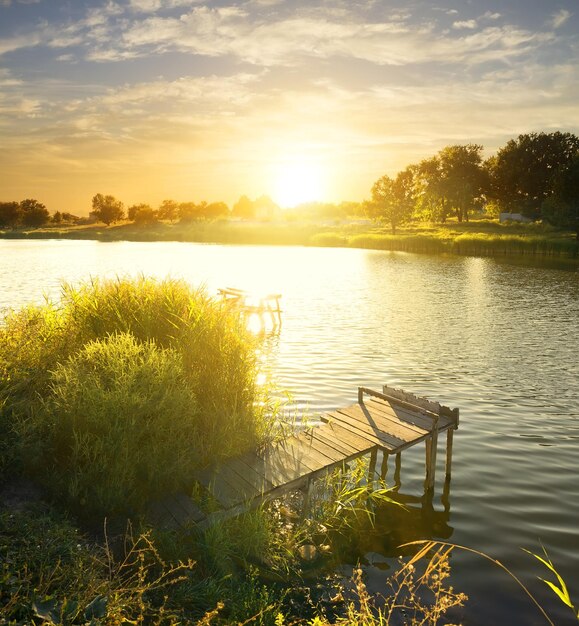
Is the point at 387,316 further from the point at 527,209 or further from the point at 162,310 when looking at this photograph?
the point at 527,209

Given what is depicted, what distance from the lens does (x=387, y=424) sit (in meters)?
10.4

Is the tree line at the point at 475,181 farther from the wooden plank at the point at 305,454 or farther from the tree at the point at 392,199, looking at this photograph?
the wooden plank at the point at 305,454

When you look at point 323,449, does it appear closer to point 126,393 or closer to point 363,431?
point 363,431

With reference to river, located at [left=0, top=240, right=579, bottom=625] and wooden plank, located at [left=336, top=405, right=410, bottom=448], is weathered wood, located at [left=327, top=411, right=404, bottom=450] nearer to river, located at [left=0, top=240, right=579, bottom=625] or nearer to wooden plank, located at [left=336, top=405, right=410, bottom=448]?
wooden plank, located at [left=336, top=405, right=410, bottom=448]

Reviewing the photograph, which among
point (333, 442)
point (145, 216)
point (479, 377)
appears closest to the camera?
point (333, 442)

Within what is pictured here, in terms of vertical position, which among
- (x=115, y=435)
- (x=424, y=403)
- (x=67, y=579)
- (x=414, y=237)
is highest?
(x=414, y=237)

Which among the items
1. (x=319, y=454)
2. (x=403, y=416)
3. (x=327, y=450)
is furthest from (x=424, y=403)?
(x=319, y=454)

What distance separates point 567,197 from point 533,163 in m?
29.7

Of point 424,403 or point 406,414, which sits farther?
point 424,403

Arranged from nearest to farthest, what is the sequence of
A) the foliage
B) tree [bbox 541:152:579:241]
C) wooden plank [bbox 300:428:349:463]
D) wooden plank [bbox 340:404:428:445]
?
the foliage
wooden plank [bbox 300:428:349:463]
wooden plank [bbox 340:404:428:445]
tree [bbox 541:152:579:241]

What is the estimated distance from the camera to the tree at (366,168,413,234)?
355 feet

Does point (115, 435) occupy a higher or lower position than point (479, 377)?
higher

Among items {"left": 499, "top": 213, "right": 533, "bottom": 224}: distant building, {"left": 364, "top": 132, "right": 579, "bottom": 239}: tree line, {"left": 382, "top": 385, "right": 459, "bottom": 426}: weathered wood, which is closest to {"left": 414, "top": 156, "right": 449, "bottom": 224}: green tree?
{"left": 364, "top": 132, "right": 579, "bottom": 239}: tree line

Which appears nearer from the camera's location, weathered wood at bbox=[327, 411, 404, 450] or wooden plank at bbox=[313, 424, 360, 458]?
wooden plank at bbox=[313, 424, 360, 458]
